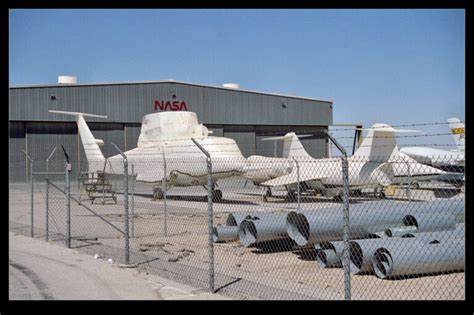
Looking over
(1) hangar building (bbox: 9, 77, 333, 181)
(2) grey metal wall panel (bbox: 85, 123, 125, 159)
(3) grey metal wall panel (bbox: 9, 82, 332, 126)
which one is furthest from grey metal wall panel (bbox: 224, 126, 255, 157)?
(2) grey metal wall panel (bbox: 85, 123, 125, 159)

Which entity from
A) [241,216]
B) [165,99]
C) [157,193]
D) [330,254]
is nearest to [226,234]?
[241,216]

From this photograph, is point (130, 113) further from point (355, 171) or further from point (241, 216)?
point (241, 216)

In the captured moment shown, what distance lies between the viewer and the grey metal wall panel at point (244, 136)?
46312 mm

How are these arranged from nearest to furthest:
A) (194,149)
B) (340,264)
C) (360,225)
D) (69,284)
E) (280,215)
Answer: (69,284)
(340,264)
(360,225)
(280,215)
(194,149)

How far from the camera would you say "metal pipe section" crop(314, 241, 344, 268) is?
9750 millimetres

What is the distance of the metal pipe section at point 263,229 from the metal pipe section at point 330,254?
54.2 inches

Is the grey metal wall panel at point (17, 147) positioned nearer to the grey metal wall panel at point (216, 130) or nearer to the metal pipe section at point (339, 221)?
the grey metal wall panel at point (216, 130)

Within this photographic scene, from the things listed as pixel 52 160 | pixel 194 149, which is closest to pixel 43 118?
pixel 52 160

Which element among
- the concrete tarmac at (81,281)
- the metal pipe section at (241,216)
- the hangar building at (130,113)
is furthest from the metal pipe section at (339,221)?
the hangar building at (130,113)

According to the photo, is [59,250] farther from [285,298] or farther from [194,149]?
[194,149]

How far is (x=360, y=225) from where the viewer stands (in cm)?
1061

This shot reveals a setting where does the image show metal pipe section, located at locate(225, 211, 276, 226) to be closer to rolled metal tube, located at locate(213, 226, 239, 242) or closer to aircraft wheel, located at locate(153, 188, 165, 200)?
rolled metal tube, located at locate(213, 226, 239, 242)

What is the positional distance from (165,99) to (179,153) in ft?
54.5
